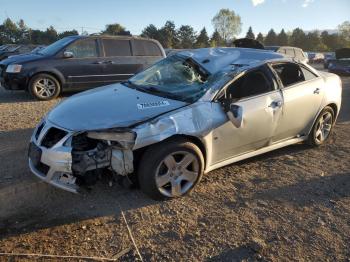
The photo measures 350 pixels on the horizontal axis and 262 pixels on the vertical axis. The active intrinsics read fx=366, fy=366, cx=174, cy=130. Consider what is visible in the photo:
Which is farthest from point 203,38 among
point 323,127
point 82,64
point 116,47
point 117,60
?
point 323,127

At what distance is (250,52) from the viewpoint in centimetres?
509

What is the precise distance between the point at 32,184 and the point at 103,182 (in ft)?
2.61

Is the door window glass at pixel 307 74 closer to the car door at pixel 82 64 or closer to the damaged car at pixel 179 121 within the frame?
the damaged car at pixel 179 121

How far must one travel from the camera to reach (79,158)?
3576 mm

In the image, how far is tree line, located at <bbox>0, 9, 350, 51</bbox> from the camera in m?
65.7

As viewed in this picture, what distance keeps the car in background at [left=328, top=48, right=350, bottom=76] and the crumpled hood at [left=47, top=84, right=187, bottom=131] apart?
15668 millimetres

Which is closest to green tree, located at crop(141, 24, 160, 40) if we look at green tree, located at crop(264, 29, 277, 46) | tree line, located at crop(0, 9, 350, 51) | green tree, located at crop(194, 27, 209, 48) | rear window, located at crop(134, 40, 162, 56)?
tree line, located at crop(0, 9, 350, 51)

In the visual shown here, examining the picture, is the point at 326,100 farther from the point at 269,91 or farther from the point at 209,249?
the point at 209,249

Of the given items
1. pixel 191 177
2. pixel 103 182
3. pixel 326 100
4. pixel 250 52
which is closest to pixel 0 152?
pixel 103 182

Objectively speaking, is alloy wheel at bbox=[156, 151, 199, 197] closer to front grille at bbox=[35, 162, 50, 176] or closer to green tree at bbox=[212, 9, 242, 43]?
front grille at bbox=[35, 162, 50, 176]

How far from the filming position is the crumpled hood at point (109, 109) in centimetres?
373

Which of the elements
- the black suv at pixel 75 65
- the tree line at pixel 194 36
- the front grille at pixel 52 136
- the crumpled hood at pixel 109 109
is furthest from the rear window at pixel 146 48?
the tree line at pixel 194 36

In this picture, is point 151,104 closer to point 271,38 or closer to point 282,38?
point 282,38

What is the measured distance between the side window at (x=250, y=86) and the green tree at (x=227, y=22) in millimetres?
103992
